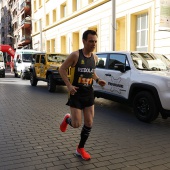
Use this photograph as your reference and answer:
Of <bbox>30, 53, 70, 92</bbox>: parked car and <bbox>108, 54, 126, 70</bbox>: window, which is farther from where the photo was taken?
<bbox>30, 53, 70, 92</bbox>: parked car

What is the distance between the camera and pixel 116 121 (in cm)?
616

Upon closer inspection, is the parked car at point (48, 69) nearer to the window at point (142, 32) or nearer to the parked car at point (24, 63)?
the parked car at point (24, 63)

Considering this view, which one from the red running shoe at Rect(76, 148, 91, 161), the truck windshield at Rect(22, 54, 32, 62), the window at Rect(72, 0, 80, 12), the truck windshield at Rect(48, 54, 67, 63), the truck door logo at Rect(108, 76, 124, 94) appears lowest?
the red running shoe at Rect(76, 148, 91, 161)

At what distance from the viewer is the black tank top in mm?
3621

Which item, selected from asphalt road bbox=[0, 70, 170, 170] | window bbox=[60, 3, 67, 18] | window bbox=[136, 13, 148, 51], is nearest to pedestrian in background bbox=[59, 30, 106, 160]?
asphalt road bbox=[0, 70, 170, 170]

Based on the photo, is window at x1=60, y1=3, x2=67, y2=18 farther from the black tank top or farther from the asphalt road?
the black tank top

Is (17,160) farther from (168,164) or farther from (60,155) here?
(168,164)

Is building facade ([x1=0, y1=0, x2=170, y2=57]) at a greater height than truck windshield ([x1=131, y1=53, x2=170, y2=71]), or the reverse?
building facade ([x1=0, y1=0, x2=170, y2=57])

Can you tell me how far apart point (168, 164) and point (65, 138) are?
6.51ft

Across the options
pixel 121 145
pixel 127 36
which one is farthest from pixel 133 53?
pixel 127 36

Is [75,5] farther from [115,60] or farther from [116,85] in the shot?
[116,85]

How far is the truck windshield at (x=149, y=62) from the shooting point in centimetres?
659

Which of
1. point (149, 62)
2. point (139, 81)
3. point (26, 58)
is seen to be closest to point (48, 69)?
point (149, 62)

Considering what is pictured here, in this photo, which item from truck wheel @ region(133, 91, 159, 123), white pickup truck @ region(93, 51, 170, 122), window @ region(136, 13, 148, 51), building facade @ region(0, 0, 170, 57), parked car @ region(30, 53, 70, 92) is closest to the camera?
white pickup truck @ region(93, 51, 170, 122)
